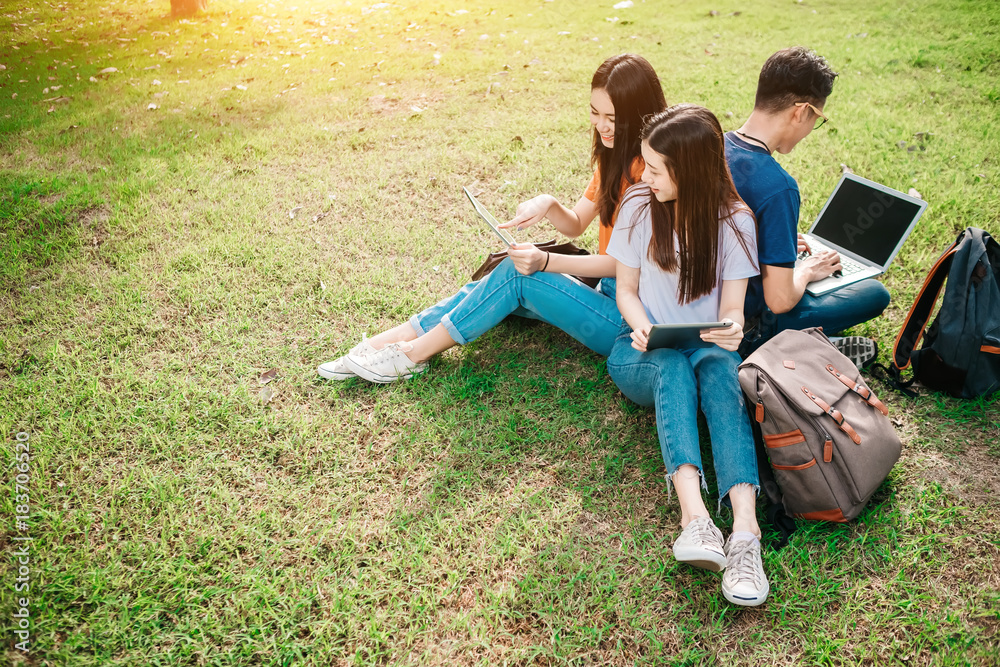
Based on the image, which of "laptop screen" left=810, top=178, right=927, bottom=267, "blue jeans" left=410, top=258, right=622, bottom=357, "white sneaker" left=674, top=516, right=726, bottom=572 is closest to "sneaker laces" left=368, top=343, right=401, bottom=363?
"blue jeans" left=410, top=258, right=622, bottom=357

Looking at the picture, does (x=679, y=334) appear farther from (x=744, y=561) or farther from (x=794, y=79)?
(x=794, y=79)

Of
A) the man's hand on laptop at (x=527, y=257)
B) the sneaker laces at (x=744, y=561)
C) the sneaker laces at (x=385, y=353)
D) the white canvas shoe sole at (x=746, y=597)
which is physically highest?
the man's hand on laptop at (x=527, y=257)

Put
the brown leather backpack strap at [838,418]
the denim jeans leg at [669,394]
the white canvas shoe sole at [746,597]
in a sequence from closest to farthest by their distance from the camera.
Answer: the white canvas shoe sole at [746,597] → the brown leather backpack strap at [838,418] → the denim jeans leg at [669,394]

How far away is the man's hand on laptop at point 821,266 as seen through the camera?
10.1 ft

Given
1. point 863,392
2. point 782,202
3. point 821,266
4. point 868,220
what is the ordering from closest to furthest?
point 863,392
point 782,202
point 821,266
point 868,220

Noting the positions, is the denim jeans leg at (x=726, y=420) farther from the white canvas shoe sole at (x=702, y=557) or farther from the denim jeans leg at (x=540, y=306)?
the denim jeans leg at (x=540, y=306)

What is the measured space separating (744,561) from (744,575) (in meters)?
0.06

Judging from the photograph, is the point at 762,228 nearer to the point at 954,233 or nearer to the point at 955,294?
the point at 955,294

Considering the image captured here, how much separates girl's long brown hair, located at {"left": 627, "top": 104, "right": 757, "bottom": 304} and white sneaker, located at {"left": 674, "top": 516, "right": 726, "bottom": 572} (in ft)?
3.09

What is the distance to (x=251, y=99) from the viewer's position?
22.0 feet

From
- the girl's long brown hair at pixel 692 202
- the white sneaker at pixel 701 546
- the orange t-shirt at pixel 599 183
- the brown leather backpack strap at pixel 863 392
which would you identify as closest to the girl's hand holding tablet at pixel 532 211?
the orange t-shirt at pixel 599 183

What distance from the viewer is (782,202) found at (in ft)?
8.64

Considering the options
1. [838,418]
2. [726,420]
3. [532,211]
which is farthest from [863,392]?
[532,211]

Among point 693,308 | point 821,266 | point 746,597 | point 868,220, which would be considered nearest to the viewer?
point 746,597
